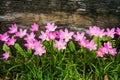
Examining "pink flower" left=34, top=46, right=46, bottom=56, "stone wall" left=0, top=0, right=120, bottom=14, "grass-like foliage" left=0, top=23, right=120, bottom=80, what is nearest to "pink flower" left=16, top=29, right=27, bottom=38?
"grass-like foliage" left=0, top=23, right=120, bottom=80

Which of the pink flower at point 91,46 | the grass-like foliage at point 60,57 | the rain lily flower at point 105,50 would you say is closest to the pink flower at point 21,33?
the grass-like foliage at point 60,57

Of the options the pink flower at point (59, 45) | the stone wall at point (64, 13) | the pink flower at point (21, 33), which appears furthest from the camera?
the stone wall at point (64, 13)

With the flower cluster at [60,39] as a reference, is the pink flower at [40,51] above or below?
below

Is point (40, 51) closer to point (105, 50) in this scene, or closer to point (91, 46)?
point (91, 46)

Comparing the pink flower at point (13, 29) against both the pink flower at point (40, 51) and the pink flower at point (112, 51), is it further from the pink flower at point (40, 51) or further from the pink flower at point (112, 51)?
the pink flower at point (112, 51)

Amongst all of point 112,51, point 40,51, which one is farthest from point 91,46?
point 40,51

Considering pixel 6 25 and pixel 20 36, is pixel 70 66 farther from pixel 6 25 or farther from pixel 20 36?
pixel 6 25

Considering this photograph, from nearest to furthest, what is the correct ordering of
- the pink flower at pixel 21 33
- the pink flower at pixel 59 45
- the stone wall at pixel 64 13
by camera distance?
1. the pink flower at pixel 59 45
2. the pink flower at pixel 21 33
3. the stone wall at pixel 64 13

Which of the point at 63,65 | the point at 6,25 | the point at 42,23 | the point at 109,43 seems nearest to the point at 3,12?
the point at 6,25
